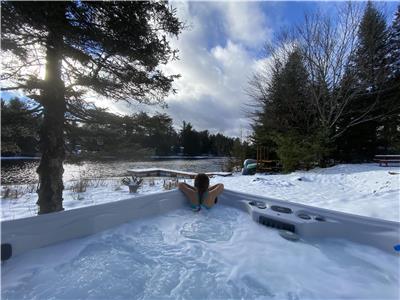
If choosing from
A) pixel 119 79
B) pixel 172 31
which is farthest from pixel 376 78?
pixel 119 79

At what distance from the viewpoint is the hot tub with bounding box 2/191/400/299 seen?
177 centimetres

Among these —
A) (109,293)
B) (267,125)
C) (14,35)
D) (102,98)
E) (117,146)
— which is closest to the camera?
(109,293)

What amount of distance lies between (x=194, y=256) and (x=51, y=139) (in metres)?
2.35

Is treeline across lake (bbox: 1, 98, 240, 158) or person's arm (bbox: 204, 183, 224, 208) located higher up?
treeline across lake (bbox: 1, 98, 240, 158)

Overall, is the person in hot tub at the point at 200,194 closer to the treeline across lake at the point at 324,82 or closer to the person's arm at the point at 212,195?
the person's arm at the point at 212,195

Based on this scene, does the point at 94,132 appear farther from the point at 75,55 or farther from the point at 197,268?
the point at 197,268

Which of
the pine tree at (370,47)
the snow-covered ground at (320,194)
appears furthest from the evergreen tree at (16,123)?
the pine tree at (370,47)

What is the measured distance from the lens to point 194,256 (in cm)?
231

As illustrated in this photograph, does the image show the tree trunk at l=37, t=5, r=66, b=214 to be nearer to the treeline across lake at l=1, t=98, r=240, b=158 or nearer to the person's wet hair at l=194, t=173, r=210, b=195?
the treeline across lake at l=1, t=98, r=240, b=158

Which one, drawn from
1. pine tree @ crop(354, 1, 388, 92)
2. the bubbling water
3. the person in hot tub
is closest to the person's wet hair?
the person in hot tub

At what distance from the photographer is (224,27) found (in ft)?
18.9

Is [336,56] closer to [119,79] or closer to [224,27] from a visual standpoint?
[224,27]

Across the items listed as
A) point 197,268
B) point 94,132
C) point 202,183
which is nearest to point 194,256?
point 197,268

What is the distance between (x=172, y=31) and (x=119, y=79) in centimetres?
107
